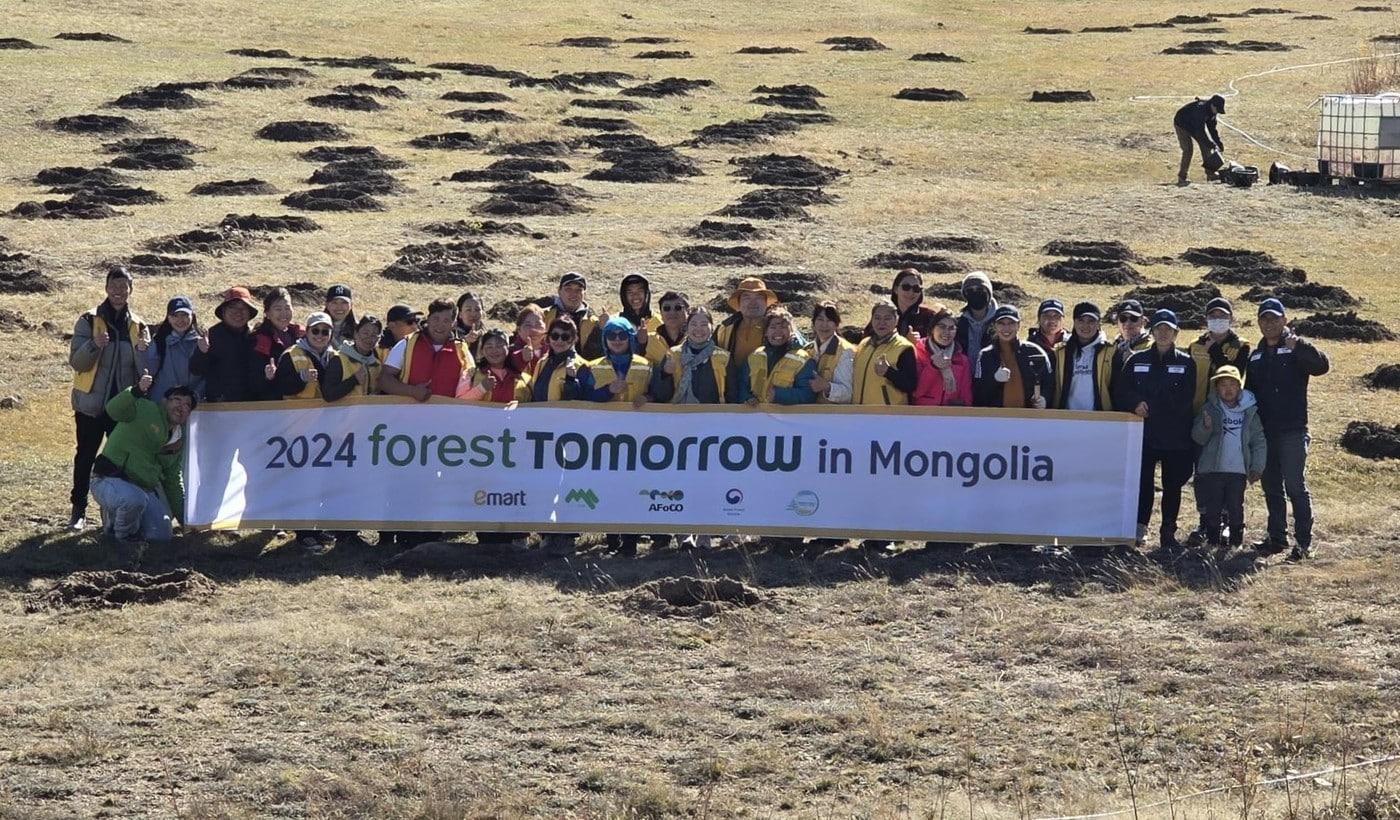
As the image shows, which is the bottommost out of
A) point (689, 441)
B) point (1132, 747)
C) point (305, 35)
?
point (1132, 747)

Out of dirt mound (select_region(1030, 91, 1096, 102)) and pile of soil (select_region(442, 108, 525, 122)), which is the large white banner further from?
dirt mound (select_region(1030, 91, 1096, 102))

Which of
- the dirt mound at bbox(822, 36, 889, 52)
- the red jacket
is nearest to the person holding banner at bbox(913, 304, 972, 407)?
the red jacket

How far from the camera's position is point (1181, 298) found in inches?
1067

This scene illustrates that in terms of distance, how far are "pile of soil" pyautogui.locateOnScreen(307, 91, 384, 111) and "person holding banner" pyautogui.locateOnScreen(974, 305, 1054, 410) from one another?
32.0 meters

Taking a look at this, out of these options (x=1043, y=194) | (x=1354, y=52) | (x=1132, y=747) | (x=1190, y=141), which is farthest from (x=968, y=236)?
(x=1354, y=52)

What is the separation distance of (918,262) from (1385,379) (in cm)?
916

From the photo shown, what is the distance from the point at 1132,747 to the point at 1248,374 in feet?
15.3

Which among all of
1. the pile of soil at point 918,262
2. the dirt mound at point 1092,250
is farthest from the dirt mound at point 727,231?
the dirt mound at point 1092,250

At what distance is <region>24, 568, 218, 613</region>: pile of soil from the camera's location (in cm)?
1322

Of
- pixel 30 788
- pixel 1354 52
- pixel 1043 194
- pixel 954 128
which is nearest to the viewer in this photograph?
pixel 30 788

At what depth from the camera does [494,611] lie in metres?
13.1

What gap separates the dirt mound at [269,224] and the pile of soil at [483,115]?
12821 millimetres

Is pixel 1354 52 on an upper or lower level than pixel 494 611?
upper

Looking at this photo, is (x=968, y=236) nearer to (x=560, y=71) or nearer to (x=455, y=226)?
(x=455, y=226)
